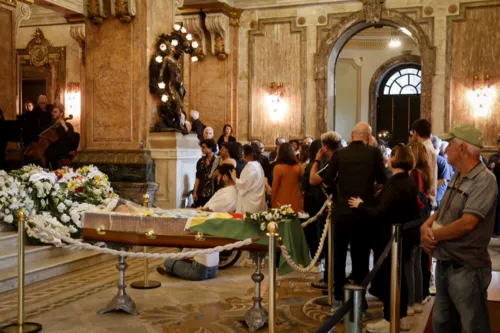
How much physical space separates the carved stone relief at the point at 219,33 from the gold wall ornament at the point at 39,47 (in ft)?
20.0

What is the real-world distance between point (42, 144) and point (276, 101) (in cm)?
632

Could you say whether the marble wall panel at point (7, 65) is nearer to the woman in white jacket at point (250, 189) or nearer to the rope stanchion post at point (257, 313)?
the woman in white jacket at point (250, 189)

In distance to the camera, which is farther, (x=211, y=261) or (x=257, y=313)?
(x=211, y=261)

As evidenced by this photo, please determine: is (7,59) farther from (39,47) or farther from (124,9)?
(39,47)

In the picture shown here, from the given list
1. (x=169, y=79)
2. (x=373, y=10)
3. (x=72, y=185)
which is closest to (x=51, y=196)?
(x=72, y=185)

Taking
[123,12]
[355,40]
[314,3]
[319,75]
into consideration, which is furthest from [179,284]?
[355,40]

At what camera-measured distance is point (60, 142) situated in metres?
10.5

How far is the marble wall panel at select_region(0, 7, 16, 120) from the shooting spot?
12.2 m

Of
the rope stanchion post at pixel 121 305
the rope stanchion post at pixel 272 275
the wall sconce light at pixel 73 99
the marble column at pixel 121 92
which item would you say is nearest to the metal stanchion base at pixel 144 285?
the rope stanchion post at pixel 121 305

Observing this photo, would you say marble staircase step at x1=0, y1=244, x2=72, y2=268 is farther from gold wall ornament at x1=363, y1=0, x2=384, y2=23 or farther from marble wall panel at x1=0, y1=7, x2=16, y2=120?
gold wall ornament at x1=363, y1=0, x2=384, y2=23

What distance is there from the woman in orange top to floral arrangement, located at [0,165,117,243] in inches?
83.3

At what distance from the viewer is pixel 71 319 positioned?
5387 mm

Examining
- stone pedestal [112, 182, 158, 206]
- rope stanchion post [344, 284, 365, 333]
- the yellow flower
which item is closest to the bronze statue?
stone pedestal [112, 182, 158, 206]

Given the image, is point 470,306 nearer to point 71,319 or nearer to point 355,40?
point 71,319
